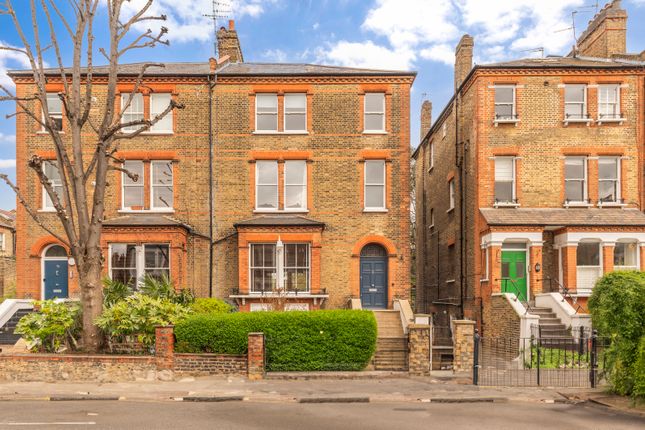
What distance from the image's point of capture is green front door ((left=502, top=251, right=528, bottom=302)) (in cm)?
2278

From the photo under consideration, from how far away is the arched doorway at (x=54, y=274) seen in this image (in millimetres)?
23594

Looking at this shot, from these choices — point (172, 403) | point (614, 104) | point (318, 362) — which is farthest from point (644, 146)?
point (172, 403)

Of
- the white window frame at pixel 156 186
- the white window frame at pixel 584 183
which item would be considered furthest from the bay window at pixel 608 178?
the white window frame at pixel 156 186

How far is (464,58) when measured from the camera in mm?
28062

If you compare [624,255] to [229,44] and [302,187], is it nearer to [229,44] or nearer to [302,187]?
[302,187]

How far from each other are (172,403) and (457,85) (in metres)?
21.3

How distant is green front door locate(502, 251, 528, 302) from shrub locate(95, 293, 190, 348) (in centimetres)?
1326

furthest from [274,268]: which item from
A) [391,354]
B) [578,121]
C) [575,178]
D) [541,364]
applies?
[578,121]

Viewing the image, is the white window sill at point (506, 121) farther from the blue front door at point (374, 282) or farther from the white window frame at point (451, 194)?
the blue front door at point (374, 282)

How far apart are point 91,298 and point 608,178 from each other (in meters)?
20.5

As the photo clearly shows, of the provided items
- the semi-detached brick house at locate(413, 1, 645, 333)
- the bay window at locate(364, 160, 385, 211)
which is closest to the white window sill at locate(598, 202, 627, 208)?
the semi-detached brick house at locate(413, 1, 645, 333)

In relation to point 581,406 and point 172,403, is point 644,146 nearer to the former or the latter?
point 581,406

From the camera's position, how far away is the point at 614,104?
23.7 meters

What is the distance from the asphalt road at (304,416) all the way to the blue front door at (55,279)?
11.6m
